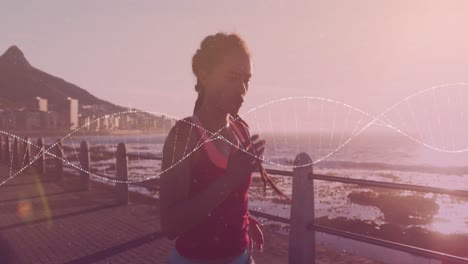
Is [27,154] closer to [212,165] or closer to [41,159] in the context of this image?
[41,159]

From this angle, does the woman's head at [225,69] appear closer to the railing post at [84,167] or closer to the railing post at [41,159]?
the railing post at [84,167]

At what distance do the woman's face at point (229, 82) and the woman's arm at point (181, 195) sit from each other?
0.28 metres

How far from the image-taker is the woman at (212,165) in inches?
74.5

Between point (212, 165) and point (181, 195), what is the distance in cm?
19

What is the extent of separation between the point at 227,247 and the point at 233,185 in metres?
0.41

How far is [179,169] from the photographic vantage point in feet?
6.25

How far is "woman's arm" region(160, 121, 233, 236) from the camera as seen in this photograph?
1.89 metres

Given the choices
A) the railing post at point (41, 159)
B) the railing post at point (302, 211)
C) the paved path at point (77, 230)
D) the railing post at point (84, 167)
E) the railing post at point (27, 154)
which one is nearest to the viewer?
the railing post at point (302, 211)

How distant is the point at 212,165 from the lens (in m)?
2.00

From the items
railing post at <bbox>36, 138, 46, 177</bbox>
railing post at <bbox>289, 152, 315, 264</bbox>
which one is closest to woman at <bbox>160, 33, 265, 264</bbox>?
railing post at <bbox>289, 152, 315, 264</bbox>

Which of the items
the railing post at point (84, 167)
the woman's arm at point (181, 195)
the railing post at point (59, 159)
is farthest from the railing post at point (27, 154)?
the woman's arm at point (181, 195)

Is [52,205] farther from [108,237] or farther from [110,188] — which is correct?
[108,237]

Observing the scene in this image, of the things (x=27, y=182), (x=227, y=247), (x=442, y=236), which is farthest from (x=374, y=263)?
(x=442, y=236)

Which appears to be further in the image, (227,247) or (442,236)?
(442,236)
